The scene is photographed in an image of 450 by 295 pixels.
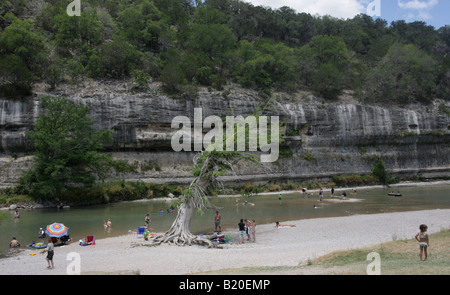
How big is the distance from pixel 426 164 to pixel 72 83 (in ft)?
184

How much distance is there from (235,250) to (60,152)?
26.0 m

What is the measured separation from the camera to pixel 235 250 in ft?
50.6

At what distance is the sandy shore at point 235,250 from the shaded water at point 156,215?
2.63m

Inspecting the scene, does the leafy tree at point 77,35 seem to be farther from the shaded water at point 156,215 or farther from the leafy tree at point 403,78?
the leafy tree at point 403,78

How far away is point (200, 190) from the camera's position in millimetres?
18484

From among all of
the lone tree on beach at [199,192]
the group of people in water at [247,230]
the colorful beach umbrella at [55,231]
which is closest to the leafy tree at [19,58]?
the colorful beach umbrella at [55,231]

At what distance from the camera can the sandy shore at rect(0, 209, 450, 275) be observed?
Answer: 40.1ft

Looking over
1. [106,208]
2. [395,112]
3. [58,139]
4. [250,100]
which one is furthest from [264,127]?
[395,112]

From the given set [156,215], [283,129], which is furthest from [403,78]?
[156,215]

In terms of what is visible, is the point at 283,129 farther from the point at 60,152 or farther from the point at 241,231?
the point at 241,231

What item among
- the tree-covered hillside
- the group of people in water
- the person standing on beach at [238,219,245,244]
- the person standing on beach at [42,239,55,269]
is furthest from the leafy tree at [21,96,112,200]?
the person standing on beach at [238,219,245,244]

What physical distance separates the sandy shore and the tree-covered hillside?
31.6 m

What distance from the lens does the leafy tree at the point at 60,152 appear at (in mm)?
32594
